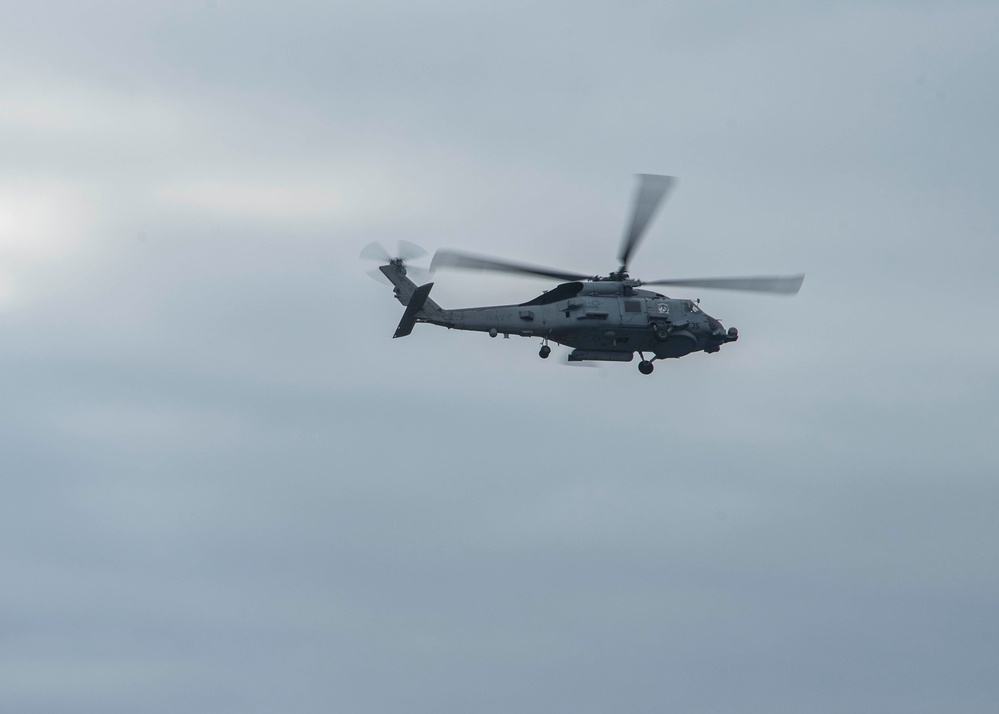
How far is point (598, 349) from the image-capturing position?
63.2 m

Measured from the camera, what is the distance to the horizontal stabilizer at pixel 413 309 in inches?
2320

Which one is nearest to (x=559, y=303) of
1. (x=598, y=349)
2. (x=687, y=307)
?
(x=598, y=349)

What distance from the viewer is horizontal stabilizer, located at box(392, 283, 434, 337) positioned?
58938 millimetres

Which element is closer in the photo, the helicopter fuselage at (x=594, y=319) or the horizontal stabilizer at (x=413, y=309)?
the horizontal stabilizer at (x=413, y=309)

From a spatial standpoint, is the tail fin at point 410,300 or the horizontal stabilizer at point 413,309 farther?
the tail fin at point 410,300

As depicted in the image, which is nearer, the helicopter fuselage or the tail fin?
the tail fin

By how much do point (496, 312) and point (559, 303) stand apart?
297 cm

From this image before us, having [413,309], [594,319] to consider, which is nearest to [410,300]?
[413,309]

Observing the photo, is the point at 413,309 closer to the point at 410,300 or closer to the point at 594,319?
the point at 410,300

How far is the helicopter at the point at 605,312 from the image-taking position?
60562 mm

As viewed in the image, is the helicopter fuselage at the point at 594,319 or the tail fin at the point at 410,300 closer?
the tail fin at the point at 410,300

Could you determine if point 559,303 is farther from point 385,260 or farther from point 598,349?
point 385,260

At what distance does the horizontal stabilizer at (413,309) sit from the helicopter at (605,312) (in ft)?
0.14

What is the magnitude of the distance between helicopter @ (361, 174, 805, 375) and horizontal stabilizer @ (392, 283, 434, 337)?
0.04 m
